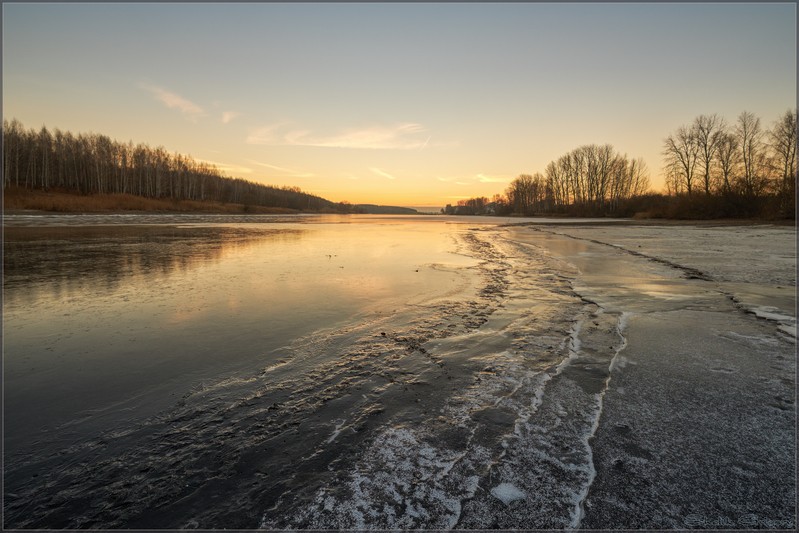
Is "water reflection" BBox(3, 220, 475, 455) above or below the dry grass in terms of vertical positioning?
below

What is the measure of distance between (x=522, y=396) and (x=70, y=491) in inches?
132

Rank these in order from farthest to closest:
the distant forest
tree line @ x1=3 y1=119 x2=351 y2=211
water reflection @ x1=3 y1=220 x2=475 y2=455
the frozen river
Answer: tree line @ x1=3 y1=119 x2=351 y2=211, the distant forest, water reflection @ x1=3 y1=220 x2=475 y2=455, the frozen river

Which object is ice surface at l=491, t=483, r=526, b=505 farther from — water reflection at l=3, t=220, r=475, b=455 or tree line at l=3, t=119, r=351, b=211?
tree line at l=3, t=119, r=351, b=211

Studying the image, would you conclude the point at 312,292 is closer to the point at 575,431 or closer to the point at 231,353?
the point at 231,353

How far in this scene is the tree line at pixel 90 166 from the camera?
68.4 metres

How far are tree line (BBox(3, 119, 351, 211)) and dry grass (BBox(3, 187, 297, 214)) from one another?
6576 mm

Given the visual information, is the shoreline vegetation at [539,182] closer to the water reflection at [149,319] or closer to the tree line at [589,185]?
the tree line at [589,185]

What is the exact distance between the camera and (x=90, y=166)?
76875 millimetres

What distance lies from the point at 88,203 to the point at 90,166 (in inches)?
1029

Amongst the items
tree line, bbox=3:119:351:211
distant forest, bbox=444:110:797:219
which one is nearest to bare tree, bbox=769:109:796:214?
distant forest, bbox=444:110:797:219

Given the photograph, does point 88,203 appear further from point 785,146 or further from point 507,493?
point 785,146

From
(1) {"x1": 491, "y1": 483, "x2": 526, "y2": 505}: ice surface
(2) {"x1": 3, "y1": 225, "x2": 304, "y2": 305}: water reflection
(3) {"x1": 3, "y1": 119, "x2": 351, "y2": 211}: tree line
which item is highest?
(3) {"x1": 3, "y1": 119, "x2": 351, "y2": 211}: tree line

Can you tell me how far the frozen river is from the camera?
209 cm

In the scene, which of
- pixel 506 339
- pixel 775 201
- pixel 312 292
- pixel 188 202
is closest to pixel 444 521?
pixel 506 339
